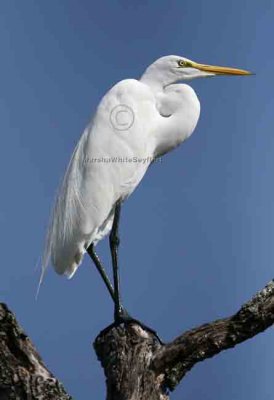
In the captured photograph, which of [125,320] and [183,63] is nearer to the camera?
[125,320]

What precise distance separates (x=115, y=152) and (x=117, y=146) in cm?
4

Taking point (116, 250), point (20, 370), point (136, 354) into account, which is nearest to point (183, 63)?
point (116, 250)

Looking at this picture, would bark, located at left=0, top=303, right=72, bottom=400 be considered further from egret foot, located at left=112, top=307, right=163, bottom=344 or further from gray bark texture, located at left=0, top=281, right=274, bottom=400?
egret foot, located at left=112, top=307, right=163, bottom=344

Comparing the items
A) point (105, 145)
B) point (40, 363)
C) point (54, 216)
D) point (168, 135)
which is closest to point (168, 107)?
point (168, 135)

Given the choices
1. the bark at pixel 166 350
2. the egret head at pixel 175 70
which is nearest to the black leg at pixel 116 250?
the bark at pixel 166 350

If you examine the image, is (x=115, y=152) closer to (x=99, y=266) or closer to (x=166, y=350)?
(x=99, y=266)

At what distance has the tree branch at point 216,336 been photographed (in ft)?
10.8

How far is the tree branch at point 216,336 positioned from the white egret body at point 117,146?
1.38 metres

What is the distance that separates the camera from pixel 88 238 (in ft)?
15.5

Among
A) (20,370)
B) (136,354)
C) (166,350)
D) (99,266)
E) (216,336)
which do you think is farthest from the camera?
(99,266)

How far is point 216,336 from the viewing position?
3.33 metres

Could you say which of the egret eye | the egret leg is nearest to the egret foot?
the egret leg

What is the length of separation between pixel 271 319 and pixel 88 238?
173 cm

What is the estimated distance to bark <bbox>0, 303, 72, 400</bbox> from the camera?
3.05m
